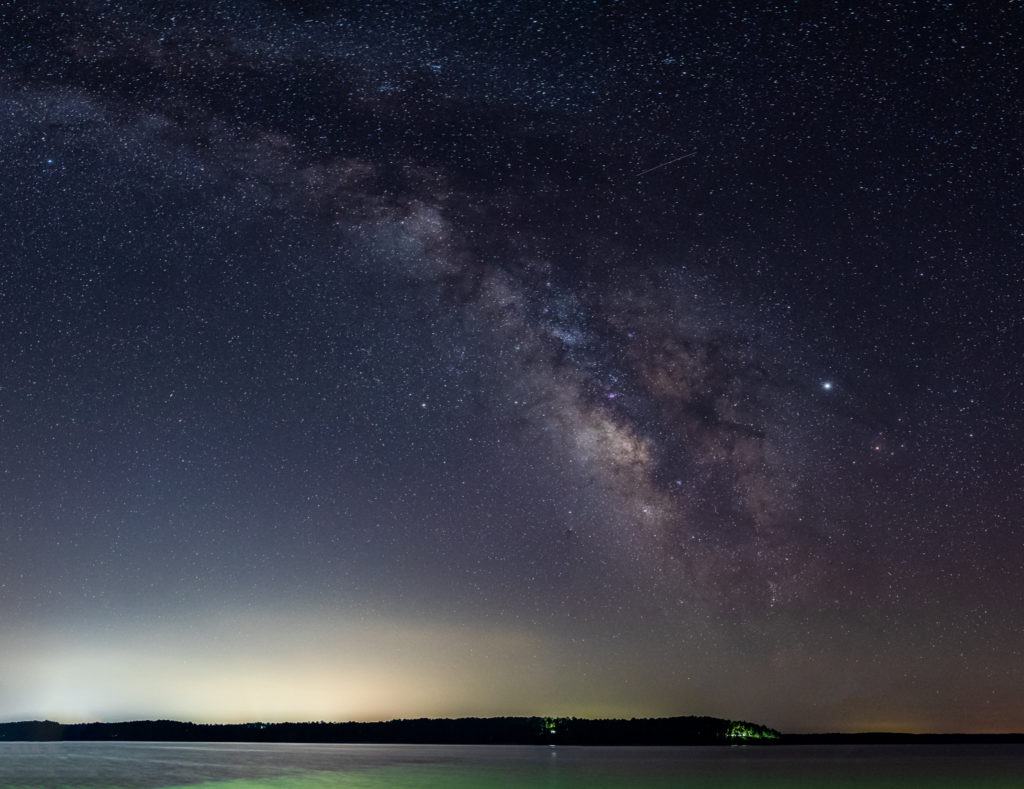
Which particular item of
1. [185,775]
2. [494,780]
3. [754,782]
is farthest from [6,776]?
[754,782]

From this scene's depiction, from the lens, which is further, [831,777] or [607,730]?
[607,730]

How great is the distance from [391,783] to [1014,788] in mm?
29099

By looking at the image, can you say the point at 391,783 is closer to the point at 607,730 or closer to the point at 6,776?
the point at 6,776

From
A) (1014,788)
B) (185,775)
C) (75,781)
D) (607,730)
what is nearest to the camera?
(1014,788)

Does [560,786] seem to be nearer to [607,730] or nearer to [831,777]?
[831,777]

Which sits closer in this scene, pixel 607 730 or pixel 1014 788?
pixel 1014 788

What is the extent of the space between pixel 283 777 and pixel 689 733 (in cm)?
13655

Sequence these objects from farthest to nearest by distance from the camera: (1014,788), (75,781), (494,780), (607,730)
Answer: (607,730) → (494,780) → (75,781) → (1014,788)

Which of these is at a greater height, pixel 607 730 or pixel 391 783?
pixel 391 783

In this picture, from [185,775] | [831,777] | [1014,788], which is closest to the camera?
[1014,788]

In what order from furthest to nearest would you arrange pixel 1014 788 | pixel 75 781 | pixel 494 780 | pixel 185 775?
pixel 185 775 → pixel 494 780 → pixel 75 781 → pixel 1014 788

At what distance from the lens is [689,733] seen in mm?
166250

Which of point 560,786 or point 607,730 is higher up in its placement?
point 560,786

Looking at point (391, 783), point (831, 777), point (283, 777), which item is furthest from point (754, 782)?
point (283, 777)
